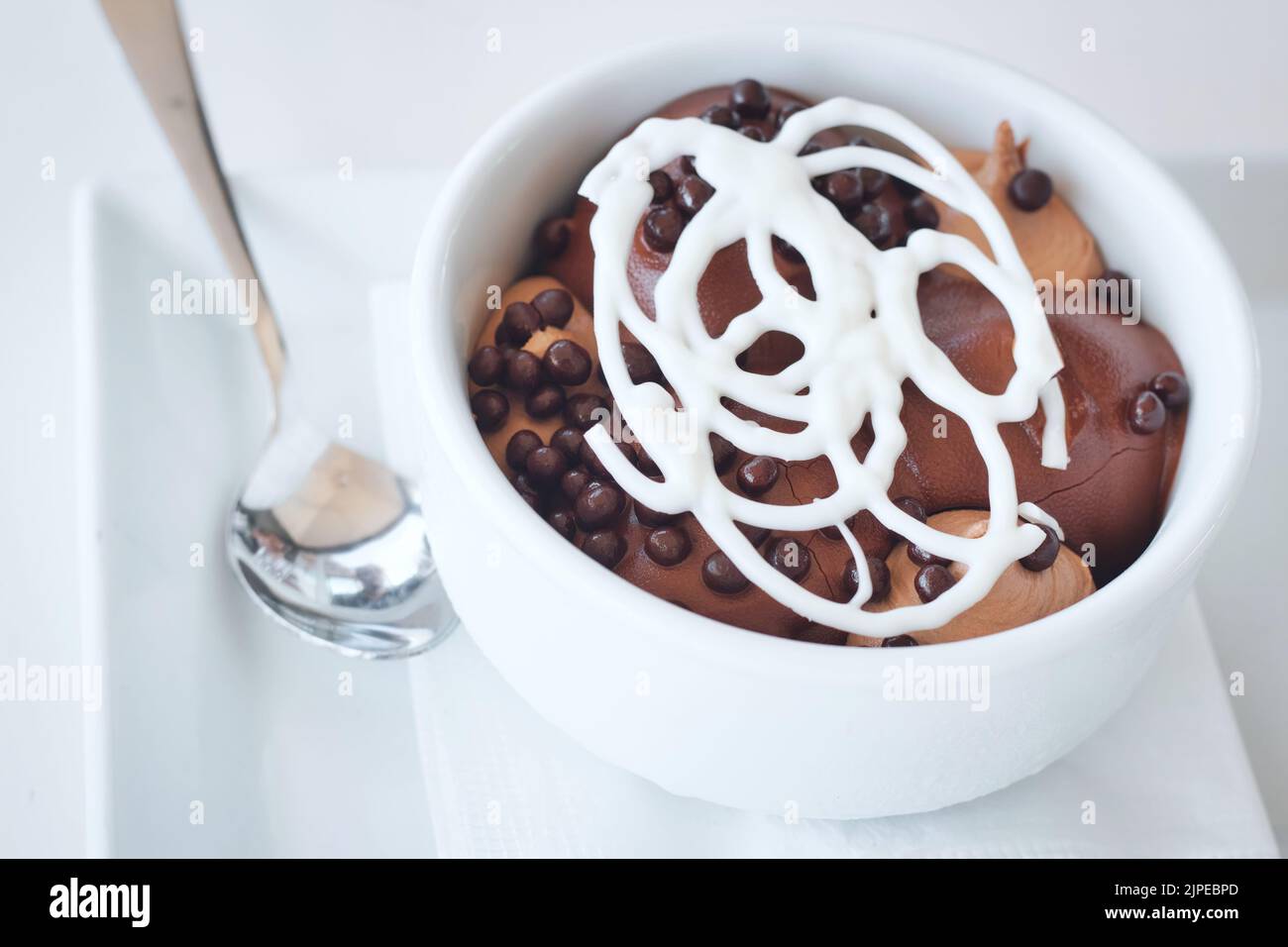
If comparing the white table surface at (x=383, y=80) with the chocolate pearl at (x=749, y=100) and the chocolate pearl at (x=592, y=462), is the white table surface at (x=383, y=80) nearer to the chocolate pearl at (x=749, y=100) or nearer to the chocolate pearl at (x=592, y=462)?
the chocolate pearl at (x=749, y=100)

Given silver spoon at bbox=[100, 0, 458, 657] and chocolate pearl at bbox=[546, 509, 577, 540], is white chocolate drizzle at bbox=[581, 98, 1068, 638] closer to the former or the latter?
chocolate pearl at bbox=[546, 509, 577, 540]

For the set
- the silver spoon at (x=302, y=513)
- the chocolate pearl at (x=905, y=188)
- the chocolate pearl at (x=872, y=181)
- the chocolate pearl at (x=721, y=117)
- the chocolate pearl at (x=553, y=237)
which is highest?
the chocolate pearl at (x=721, y=117)

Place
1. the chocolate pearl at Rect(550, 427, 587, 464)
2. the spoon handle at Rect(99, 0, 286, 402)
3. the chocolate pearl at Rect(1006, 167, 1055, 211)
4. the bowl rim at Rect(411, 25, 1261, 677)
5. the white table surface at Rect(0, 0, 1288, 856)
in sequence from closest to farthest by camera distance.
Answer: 1. the bowl rim at Rect(411, 25, 1261, 677)
2. the chocolate pearl at Rect(550, 427, 587, 464)
3. the chocolate pearl at Rect(1006, 167, 1055, 211)
4. the spoon handle at Rect(99, 0, 286, 402)
5. the white table surface at Rect(0, 0, 1288, 856)

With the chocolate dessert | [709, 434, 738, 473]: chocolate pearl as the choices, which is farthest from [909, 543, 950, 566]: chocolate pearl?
[709, 434, 738, 473]: chocolate pearl

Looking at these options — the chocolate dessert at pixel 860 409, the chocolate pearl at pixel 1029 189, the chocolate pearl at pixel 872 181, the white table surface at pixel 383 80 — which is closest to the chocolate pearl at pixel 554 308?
the chocolate dessert at pixel 860 409

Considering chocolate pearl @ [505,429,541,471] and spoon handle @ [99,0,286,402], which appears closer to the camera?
chocolate pearl @ [505,429,541,471]

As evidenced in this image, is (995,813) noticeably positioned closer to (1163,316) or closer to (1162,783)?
(1162,783)
